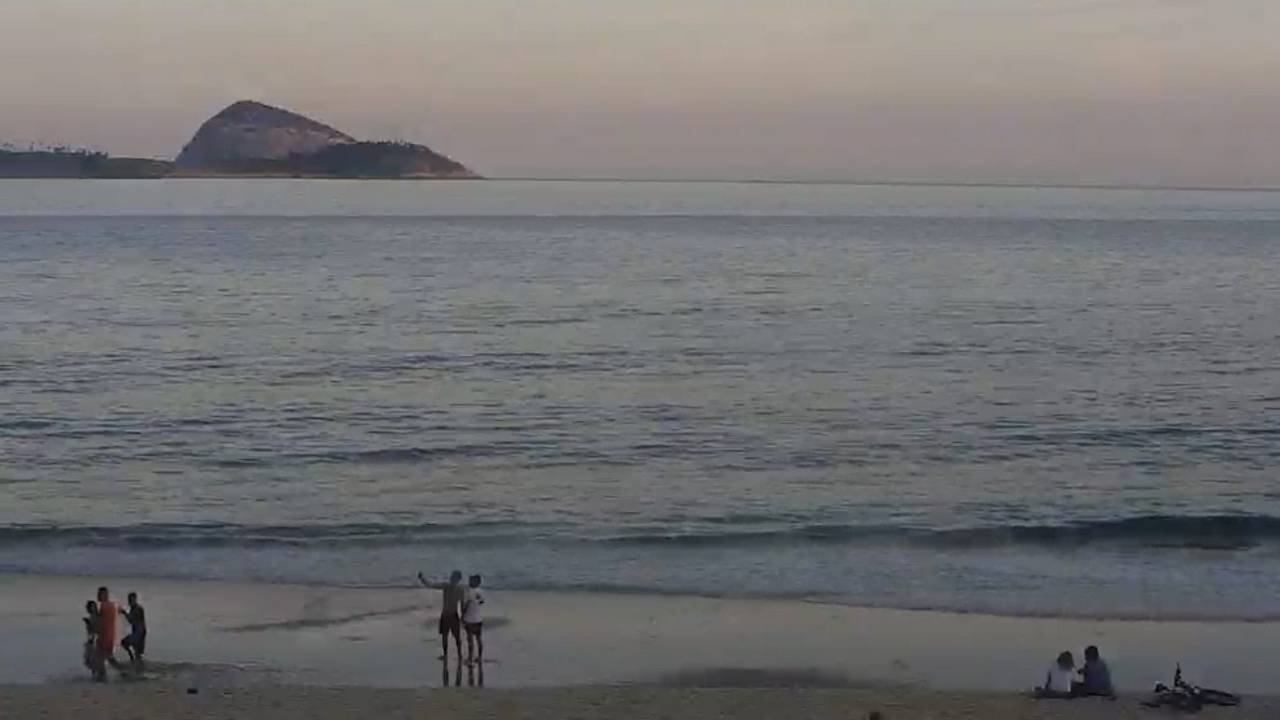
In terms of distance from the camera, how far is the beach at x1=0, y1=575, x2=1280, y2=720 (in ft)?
47.3

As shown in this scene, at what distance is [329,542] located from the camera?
78.0ft

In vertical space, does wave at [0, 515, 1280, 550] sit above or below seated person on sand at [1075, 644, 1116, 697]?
below

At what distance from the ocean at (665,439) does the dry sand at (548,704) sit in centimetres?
535

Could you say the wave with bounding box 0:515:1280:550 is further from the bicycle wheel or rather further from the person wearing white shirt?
the bicycle wheel

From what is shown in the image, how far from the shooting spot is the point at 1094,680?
1511cm

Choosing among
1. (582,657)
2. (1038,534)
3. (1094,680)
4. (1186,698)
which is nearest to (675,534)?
(1038,534)

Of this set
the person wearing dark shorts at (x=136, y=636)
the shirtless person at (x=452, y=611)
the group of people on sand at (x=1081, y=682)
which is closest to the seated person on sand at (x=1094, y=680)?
the group of people on sand at (x=1081, y=682)

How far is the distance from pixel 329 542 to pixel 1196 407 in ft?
70.0

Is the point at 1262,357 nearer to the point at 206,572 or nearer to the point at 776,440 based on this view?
the point at 776,440

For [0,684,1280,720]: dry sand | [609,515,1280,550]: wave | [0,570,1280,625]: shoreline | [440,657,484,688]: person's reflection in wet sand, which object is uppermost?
[0,684,1280,720]: dry sand

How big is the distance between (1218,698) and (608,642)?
6602 millimetres

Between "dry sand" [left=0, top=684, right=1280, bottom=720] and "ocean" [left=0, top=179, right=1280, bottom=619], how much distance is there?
535cm

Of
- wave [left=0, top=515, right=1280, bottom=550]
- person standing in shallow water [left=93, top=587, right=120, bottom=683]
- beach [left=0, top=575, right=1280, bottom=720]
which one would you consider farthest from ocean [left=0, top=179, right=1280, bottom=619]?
person standing in shallow water [left=93, top=587, right=120, bottom=683]

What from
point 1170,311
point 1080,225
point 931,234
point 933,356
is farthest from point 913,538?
point 1080,225
